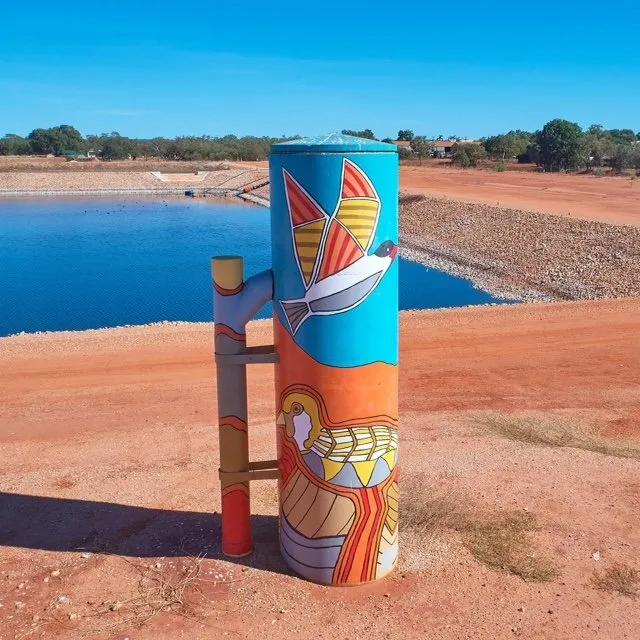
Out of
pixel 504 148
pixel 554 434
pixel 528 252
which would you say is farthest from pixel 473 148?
pixel 554 434

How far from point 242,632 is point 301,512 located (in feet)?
3.01

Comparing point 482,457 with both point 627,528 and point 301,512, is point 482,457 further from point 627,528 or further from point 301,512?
point 301,512

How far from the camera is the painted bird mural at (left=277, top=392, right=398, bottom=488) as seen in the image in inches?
203

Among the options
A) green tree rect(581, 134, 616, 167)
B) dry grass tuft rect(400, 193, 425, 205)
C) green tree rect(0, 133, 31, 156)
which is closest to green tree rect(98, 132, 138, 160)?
green tree rect(0, 133, 31, 156)

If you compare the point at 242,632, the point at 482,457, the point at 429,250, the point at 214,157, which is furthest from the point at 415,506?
the point at 214,157

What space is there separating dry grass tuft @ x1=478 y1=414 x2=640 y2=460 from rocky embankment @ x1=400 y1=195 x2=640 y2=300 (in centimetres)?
1154

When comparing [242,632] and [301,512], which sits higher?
[301,512]

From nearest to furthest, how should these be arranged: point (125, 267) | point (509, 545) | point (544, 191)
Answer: point (509, 545)
point (125, 267)
point (544, 191)

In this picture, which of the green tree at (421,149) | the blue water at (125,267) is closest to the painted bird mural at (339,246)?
the blue water at (125,267)

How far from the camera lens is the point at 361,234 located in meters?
4.92

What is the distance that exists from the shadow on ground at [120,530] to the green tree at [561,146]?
68940 millimetres

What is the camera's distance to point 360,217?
4.89 m

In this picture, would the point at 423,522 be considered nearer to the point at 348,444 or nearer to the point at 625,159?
the point at 348,444

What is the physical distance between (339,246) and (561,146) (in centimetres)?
7150
